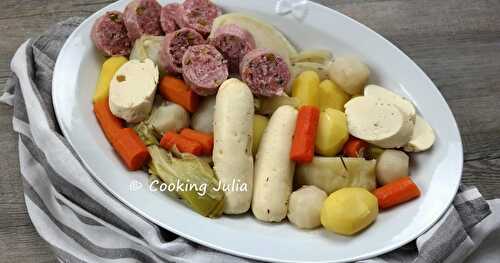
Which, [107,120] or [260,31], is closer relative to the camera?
[107,120]

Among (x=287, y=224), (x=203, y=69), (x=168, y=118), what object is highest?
(x=203, y=69)

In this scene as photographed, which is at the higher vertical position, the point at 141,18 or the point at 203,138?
the point at 141,18

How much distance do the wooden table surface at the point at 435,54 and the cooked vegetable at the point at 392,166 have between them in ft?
1.04

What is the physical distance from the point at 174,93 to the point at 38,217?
50cm

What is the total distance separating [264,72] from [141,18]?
1.37 feet

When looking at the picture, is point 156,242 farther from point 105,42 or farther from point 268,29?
point 268,29

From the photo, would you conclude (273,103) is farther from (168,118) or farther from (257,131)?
(168,118)

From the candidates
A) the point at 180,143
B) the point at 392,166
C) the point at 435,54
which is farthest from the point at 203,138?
the point at 435,54

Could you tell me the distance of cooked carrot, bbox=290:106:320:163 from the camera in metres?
1.71

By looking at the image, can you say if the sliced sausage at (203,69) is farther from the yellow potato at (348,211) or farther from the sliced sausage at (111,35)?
the yellow potato at (348,211)

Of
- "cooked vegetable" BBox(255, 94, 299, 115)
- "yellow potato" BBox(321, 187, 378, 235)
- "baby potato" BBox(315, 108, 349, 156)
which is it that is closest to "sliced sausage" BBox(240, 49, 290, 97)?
"cooked vegetable" BBox(255, 94, 299, 115)

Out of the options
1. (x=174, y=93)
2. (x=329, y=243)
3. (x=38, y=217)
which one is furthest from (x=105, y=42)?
(x=329, y=243)

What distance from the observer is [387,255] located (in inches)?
63.1

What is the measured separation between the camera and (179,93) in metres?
1.83
